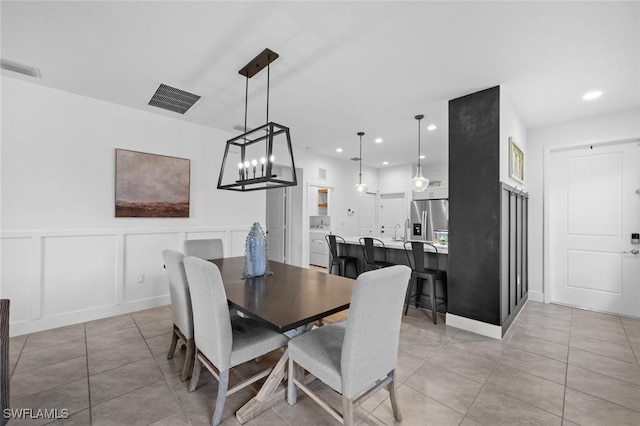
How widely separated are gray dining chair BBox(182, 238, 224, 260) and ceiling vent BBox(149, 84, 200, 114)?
168 centimetres

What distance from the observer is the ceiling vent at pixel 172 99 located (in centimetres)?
312

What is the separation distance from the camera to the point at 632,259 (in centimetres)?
347

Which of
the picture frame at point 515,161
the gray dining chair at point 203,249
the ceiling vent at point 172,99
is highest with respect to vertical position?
the ceiling vent at point 172,99

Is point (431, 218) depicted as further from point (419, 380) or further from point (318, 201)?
point (419, 380)

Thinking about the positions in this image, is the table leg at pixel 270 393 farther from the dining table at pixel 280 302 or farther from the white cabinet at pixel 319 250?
the white cabinet at pixel 319 250

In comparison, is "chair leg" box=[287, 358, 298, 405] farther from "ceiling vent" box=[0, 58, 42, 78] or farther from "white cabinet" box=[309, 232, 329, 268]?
"white cabinet" box=[309, 232, 329, 268]

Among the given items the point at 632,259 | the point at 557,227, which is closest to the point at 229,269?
the point at 557,227

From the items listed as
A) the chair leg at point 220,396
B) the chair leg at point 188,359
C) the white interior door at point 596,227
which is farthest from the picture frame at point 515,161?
the chair leg at point 188,359

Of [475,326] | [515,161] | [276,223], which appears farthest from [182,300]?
[276,223]

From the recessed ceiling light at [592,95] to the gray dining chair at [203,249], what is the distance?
450 cm

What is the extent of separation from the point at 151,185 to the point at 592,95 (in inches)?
211

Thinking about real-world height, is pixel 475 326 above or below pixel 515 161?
below

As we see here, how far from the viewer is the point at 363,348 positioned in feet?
4.69

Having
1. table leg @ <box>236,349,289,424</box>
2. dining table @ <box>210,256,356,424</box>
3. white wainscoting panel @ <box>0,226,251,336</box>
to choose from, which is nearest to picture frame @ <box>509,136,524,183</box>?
dining table @ <box>210,256,356,424</box>
